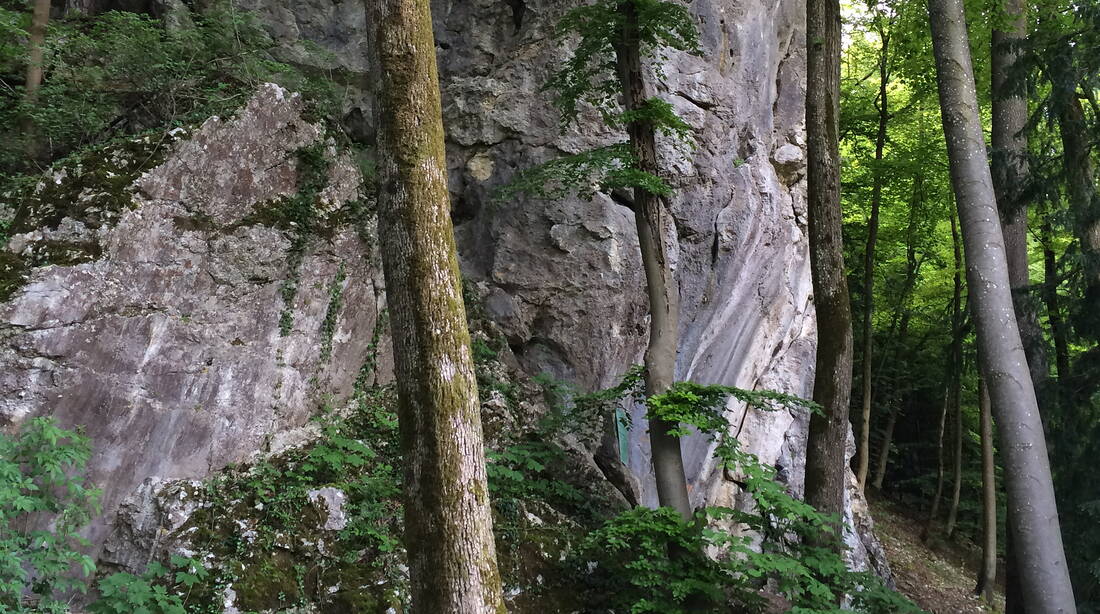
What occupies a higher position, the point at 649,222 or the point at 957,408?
the point at 649,222

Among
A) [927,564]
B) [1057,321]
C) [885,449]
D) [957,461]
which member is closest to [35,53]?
[1057,321]

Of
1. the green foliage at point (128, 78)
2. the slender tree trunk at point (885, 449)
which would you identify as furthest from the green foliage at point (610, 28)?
the slender tree trunk at point (885, 449)

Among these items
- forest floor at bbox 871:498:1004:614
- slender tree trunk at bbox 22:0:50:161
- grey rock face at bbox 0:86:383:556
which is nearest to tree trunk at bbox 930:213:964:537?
forest floor at bbox 871:498:1004:614

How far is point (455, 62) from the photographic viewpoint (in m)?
9.66

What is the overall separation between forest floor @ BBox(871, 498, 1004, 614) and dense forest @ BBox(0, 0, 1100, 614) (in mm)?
485

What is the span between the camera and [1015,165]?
854 centimetres

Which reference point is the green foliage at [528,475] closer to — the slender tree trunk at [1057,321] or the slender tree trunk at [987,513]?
the slender tree trunk at [1057,321]

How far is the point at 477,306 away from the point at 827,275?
4020 millimetres

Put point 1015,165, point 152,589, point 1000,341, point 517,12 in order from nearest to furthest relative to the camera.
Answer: point 152,589 < point 1000,341 < point 1015,165 < point 517,12

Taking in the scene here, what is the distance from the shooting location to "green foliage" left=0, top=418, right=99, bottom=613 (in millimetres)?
4109

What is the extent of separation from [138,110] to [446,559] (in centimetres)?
590

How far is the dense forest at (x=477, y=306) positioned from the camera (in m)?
4.62

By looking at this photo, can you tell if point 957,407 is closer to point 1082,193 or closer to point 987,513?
point 987,513

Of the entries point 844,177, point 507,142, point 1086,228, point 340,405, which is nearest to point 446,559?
point 340,405
